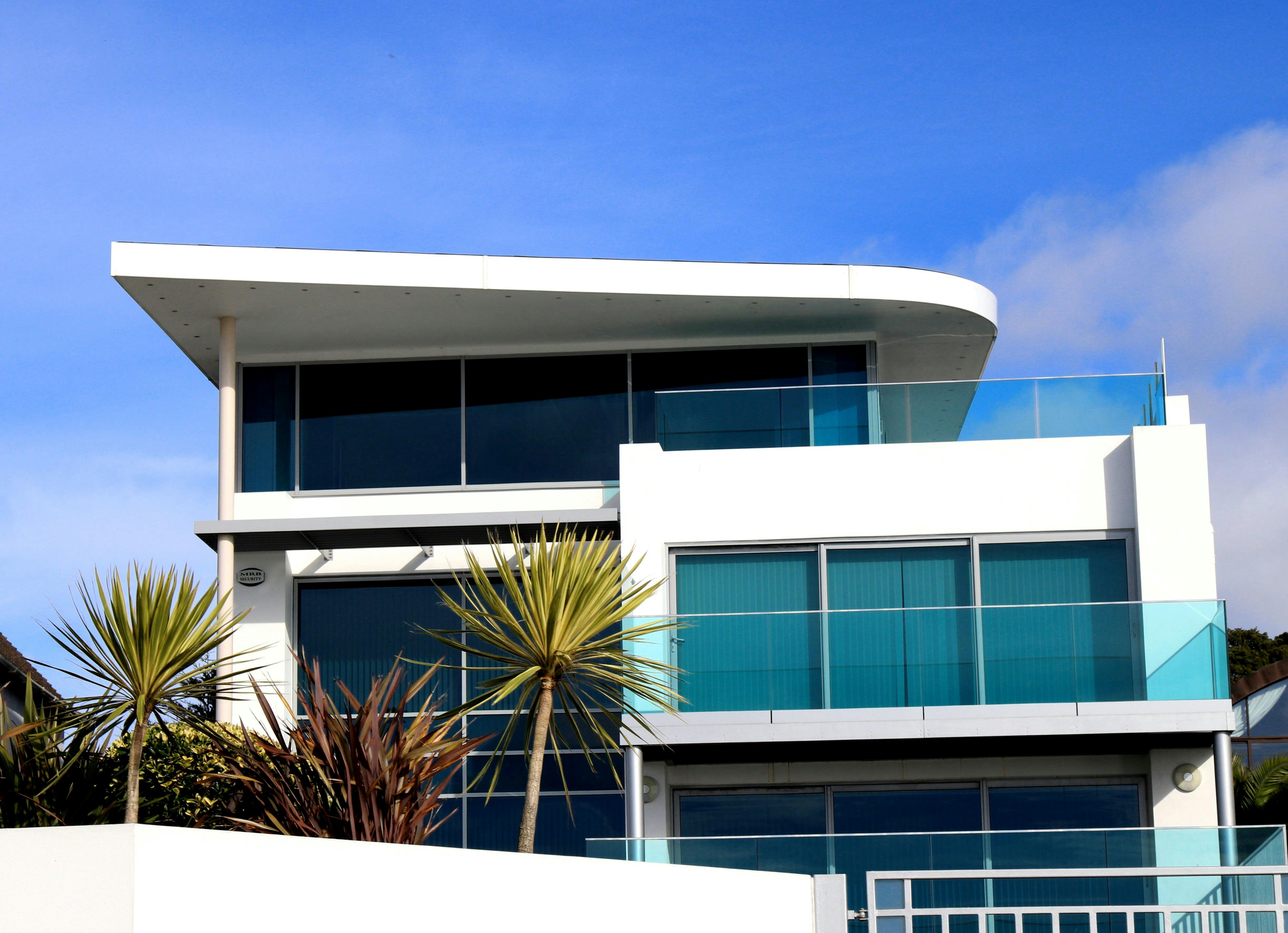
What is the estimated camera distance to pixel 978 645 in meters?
13.3

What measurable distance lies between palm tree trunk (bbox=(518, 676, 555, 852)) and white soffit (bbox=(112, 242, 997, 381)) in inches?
214

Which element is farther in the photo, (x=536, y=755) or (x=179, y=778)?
(x=179, y=778)

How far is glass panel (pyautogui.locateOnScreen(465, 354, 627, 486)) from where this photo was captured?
16.5 metres

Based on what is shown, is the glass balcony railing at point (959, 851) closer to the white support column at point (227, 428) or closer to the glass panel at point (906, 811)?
the glass panel at point (906, 811)

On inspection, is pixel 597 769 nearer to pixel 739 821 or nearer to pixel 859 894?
pixel 739 821

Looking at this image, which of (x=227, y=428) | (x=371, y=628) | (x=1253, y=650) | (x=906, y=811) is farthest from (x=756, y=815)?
(x=1253, y=650)

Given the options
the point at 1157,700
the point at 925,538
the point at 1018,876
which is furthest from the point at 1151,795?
the point at 1018,876

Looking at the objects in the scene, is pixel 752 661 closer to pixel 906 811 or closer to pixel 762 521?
pixel 762 521

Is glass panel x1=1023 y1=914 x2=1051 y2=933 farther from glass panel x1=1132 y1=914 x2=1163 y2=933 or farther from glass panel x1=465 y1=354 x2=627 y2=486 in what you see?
glass panel x1=465 y1=354 x2=627 y2=486

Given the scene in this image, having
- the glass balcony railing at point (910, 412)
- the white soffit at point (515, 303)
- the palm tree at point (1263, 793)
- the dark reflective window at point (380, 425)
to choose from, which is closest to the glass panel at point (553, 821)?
the dark reflective window at point (380, 425)

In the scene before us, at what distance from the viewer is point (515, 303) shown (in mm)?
15641

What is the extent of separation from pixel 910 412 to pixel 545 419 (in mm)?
4243

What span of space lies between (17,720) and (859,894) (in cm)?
1404

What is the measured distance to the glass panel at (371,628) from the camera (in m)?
16.0
